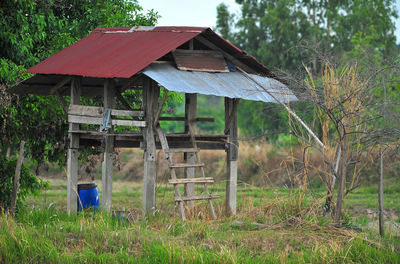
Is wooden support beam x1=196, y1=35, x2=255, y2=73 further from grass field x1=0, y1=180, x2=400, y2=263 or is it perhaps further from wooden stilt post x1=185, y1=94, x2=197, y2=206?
grass field x1=0, y1=180, x2=400, y2=263

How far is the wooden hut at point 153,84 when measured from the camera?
37.8 ft

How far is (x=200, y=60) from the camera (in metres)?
12.3

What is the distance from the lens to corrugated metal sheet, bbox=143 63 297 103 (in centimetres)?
1103

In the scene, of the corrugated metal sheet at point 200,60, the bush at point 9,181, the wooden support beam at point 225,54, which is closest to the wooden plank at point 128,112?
the corrugated metal sheet at point 200,60

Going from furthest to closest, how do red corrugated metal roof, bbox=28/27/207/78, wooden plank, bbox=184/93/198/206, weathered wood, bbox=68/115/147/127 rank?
wooden plank, bbox=184/93/198/206, weathered wood, bbox=68/115/147/127, red corrugated metal roof, bbox=28/27/207/78

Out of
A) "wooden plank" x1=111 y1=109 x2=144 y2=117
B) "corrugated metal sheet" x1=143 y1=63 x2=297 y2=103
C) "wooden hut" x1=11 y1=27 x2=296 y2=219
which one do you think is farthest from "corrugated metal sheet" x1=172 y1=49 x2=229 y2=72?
"wooden plank" x1=111 y1=109 x2=144 y2=117

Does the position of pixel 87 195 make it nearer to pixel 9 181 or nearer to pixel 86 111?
pixel 9 181

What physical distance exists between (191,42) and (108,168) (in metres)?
3.00

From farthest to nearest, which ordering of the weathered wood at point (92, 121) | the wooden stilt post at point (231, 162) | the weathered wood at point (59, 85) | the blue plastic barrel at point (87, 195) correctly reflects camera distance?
the blue plastic barrel at point (87, 195), the weathered wood at point (59, 85), the wooden stilt post at point (231, 162), the weathered wood at point (92, 121)

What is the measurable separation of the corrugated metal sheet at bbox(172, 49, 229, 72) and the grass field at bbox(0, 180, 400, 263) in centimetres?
273

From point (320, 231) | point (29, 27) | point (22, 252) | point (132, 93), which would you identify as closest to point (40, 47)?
point (29, 27)

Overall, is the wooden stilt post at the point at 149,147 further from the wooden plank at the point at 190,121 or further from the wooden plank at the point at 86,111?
the wooden plank at the point at 190,121

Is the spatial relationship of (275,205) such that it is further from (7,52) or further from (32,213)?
(7,52)

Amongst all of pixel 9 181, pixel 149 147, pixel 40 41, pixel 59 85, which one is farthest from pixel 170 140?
pixel 40 41
